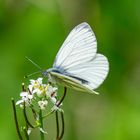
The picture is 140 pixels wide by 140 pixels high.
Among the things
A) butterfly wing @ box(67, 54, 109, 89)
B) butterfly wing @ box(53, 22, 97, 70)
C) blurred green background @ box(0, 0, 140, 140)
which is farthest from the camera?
blurred green background @ box(0, 0, 140, 140)

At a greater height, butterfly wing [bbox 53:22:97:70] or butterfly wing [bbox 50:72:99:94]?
butterfly wing [bbox 53:22:97:70]

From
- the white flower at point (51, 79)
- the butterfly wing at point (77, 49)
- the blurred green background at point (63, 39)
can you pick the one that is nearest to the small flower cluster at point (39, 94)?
the white flower at point (51, 79)

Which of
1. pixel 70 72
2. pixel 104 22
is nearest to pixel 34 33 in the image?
pixel 104 22

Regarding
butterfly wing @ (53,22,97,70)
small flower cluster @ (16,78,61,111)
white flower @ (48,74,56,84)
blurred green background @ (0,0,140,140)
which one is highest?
blurred green background @ (0,0,140,140)

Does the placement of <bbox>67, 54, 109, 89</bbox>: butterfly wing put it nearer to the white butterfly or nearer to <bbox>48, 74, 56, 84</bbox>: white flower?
the white butterfly

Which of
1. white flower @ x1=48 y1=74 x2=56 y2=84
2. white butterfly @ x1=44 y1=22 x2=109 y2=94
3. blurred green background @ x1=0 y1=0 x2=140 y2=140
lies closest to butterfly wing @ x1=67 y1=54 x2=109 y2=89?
white butterfly @ x1=44 y1=22 x2=109 y2=94

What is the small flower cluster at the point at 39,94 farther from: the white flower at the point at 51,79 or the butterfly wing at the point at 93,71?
the butterfly wing at the point at 93,71
